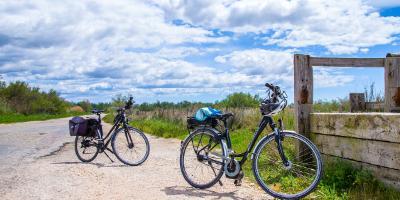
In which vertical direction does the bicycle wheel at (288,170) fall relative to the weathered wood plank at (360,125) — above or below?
below

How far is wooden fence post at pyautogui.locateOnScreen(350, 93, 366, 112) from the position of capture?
32.4ft

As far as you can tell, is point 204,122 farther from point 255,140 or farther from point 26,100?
point 26,100

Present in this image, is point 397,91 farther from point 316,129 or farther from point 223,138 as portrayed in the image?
point 223,138

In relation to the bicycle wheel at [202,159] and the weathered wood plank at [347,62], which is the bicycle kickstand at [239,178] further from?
the weathered wood plank at [347,62]

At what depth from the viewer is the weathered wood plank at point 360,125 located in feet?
19.6

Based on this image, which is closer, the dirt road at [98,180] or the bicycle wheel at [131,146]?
the dirt road at [98,180]

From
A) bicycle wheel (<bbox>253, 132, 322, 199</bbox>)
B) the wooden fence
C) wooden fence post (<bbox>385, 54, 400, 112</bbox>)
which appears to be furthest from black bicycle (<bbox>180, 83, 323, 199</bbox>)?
wooden fence post (<bbox>385, 54, 400, 112</bbox>)

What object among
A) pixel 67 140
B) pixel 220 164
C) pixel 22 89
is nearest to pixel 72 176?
pixel 220 164

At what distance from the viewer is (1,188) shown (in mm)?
7371

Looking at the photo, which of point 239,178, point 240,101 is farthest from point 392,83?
point 240,101

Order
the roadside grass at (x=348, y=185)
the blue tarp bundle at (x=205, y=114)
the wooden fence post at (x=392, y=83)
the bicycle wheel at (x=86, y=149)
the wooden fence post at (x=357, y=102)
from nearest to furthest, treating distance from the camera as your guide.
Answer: the roadside grass at (x=348, y=185) → the blue tarp bundle at (x=205, y=114) → the wooden fence post at (x=392, y=83) → the wooden fence post at (x=357, y=102) → the bicycle wheel at (x=86, y=149)

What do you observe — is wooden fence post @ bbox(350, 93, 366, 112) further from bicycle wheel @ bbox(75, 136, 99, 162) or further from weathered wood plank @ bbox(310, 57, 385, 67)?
bicycle wheel @ bbox(75, 136, 99, 162)

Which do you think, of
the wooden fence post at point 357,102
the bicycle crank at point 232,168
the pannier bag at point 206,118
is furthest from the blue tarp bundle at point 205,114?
the wooden fence post at point 357,102

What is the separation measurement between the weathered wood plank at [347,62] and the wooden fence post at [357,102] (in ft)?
2.98
